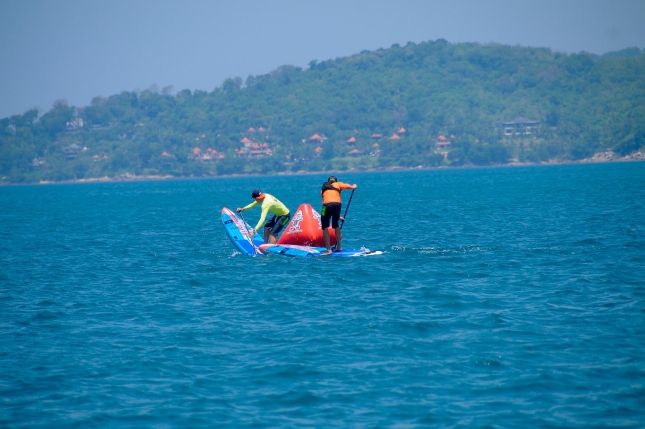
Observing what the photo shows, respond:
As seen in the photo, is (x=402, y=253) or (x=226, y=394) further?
(x=402, y=253)

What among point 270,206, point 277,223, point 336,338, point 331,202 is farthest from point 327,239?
point 336,338

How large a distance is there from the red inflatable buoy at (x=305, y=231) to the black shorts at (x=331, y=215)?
1047 millimetres

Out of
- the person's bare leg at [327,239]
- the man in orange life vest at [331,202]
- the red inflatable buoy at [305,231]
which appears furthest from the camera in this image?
the red inflatable buoy at [305,231]

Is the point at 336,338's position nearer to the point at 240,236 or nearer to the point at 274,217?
the point at 274,217

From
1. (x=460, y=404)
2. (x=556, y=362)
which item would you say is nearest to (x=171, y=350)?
(x=460, y=404)

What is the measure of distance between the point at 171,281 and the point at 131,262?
14.7 ft

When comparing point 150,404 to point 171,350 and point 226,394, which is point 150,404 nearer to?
point 226,394

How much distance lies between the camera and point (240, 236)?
2214 centimetres

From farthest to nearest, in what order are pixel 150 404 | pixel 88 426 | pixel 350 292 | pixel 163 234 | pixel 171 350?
pixel 163 234, pixel 350 292, pixel 171 350, pixel 150 404, pixel 88 426

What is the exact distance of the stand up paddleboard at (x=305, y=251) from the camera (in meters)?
20.4

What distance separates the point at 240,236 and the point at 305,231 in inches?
79.7

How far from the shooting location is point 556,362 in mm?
10680

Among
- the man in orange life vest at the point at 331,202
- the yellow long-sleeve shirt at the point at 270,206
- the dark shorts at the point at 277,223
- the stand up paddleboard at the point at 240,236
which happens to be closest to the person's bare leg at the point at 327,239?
the man in orange life vest at the point at 331,202

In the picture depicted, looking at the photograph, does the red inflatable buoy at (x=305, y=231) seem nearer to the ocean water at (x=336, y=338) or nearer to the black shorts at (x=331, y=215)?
the ocean water at (x=336, y=338)
